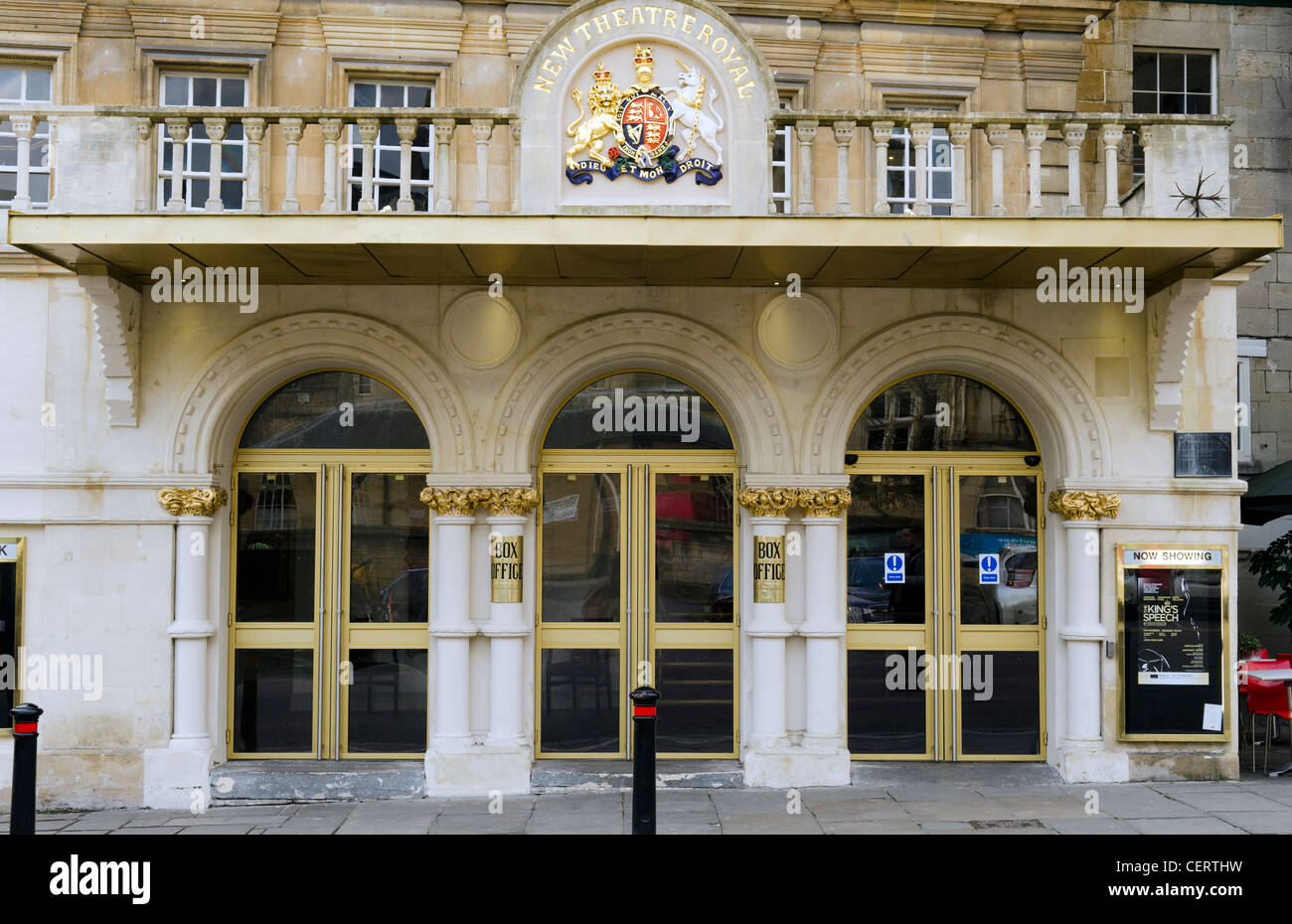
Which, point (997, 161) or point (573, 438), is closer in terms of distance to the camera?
point (997, 161)

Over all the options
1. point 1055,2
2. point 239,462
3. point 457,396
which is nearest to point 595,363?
point 457,396

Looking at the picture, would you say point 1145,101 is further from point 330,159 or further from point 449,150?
point 330,159

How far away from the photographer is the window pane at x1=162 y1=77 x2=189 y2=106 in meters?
10.4

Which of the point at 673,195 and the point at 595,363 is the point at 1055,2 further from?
the point at 595,363

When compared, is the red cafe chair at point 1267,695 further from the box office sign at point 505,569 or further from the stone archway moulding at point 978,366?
the box office sign at point 505,569

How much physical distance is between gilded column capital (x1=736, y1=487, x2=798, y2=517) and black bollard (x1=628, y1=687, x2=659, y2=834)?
9.63 feet

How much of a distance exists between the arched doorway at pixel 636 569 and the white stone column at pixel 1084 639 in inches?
111

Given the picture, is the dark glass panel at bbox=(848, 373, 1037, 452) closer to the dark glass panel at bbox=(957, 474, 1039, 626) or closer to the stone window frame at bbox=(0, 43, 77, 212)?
the dark glass panel at bbox=(957, 474, 1039, 626)

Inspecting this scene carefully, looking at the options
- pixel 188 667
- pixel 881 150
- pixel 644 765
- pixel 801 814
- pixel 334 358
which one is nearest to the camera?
pixel 644 765

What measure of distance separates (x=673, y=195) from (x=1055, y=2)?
182 inches

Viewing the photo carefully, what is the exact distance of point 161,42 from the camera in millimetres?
10188

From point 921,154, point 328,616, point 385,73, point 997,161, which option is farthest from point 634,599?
point 385,73

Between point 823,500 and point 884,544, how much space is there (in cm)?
86

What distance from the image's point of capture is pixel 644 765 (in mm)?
6918
